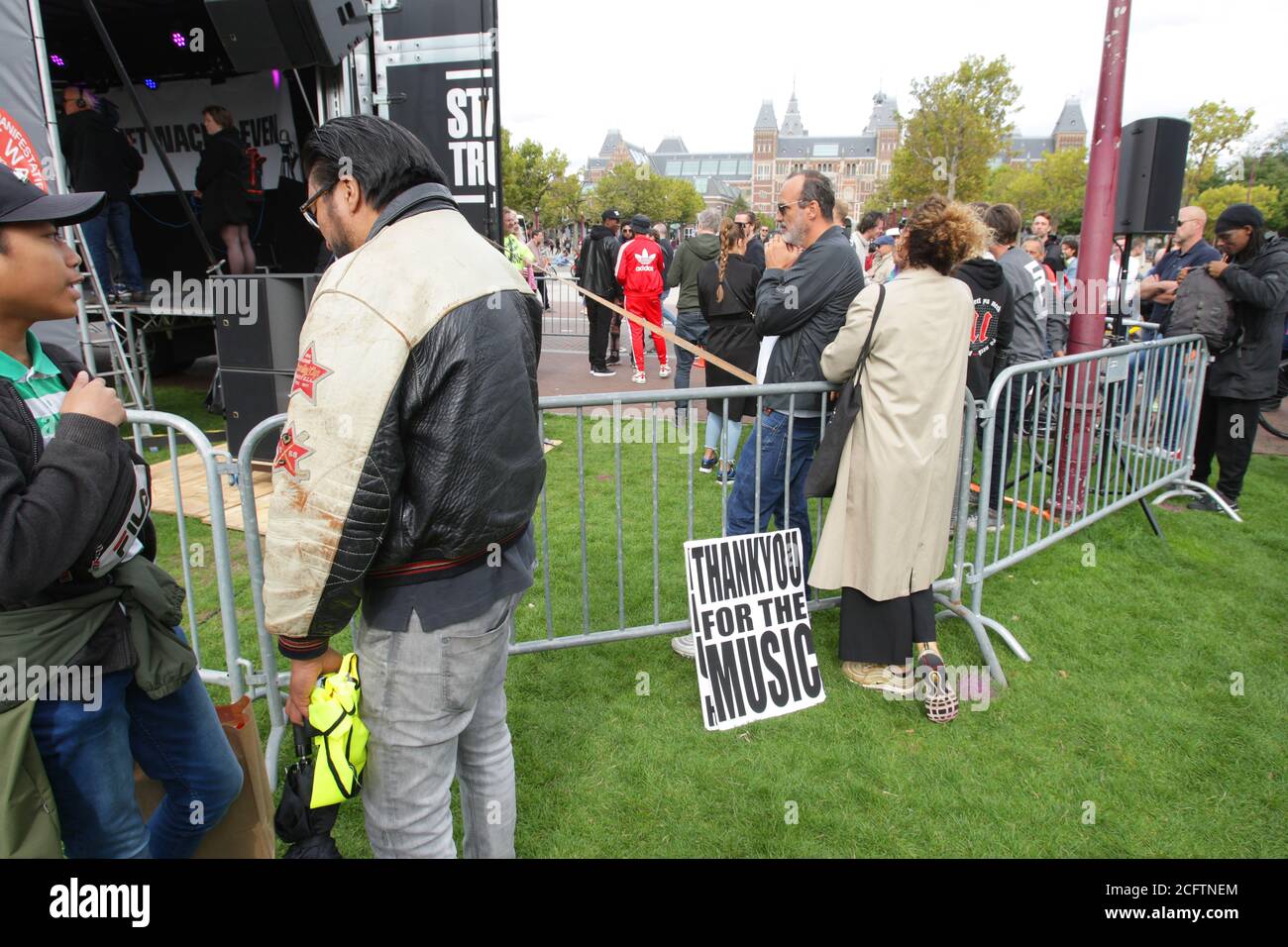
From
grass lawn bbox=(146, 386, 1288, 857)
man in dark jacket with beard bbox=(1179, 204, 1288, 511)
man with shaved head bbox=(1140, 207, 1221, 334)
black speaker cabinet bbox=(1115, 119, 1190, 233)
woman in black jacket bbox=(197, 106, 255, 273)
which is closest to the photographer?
grass lawn bbox=(146, 386, 1288, 857)

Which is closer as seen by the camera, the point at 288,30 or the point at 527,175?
the point at 288,30

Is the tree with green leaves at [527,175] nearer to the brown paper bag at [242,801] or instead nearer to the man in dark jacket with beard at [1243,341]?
the man in dark jacket with beard at [1243,341]

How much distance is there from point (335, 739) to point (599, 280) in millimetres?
9893

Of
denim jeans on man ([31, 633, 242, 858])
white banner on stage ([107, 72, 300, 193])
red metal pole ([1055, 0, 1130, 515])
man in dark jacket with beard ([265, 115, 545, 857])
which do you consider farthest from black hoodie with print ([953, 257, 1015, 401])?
white banner on stage ([107, 72, 300, 193])

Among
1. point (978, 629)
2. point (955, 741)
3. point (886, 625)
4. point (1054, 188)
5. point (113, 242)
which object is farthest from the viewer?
point (1054, 188)

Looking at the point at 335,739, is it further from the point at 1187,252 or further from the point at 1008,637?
the point at 1187,252

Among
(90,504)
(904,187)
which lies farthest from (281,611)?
(904,187)

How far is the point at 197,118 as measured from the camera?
396 inches

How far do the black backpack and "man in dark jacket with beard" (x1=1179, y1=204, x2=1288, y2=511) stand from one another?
6cm

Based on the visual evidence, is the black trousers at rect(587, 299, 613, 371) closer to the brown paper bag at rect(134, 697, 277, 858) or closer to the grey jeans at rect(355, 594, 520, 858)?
the brown paper bag at rect(134, 697, 277, 858)

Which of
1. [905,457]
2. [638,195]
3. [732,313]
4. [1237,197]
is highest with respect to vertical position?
[638,195]

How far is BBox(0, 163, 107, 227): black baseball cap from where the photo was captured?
5.33 ft

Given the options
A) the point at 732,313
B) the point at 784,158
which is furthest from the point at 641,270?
the point at 784,158

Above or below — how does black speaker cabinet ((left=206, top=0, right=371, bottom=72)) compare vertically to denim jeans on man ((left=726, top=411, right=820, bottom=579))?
above
